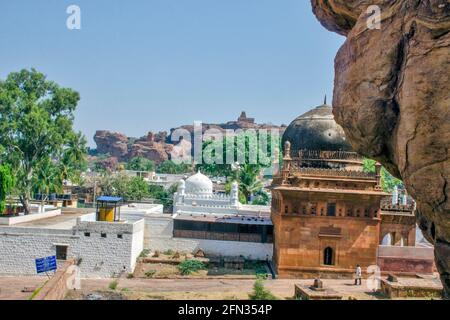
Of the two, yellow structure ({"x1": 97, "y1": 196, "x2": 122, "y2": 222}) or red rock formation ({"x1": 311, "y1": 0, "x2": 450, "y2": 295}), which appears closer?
red rock formation ({"x1": 311, "y1": 0, "x2": 450, "y2": 295})

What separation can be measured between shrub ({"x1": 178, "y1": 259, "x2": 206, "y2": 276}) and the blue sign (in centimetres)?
572

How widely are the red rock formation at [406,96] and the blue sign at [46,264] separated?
A: 15.3 metres

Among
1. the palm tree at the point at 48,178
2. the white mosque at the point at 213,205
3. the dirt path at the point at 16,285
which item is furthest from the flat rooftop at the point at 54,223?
the white mosque at the point at 213,205

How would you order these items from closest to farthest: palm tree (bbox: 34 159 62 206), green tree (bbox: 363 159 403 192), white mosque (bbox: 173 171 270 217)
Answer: white mosque (bbox: 173 171 270 217), palm tree (bbox: 34 159 62 206), green tree (bbox: 363 159 403 192)

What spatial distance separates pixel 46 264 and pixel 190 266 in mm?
6521

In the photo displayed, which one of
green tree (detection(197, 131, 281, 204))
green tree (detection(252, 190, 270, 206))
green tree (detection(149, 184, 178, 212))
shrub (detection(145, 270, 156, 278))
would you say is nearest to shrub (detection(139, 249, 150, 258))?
shrub (detection(145, 270, 156, 278))

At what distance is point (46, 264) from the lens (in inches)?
858

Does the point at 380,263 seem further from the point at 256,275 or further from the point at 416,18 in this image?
the point at 416,18

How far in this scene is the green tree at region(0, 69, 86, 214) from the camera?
2870 centimetres

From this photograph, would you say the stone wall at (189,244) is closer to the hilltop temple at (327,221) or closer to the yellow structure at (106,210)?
the yellow structure at (106,210)

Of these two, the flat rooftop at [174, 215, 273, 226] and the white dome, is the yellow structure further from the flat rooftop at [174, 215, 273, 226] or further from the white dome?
the white dome

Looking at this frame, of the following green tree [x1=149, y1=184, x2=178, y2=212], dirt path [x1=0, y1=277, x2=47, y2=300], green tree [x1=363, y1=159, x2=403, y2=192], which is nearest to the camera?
dirt path [x1=0, y1=277, x2=47, y2=300]

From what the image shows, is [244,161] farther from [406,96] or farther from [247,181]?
[406,96]

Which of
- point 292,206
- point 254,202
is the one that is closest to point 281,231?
point 292,206
